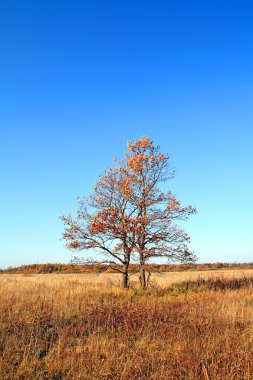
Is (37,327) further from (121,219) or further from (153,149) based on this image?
(153,149)

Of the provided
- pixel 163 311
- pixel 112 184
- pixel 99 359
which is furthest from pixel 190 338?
pixel 112 184

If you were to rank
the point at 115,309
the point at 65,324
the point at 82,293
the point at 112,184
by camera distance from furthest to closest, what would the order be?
the point at 112,184
the point at 82,293
the point at 115,309
the point at 65,324

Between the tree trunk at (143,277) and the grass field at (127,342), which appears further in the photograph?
the tree trunk at (143,277)

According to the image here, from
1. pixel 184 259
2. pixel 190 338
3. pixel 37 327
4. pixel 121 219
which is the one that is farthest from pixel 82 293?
pixel 190 338

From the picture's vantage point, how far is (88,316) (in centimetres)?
1021

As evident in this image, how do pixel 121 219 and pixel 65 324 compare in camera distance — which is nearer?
pixel 65 324

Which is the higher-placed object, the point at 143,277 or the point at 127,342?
the point at 143,277

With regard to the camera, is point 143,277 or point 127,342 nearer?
point 127,342

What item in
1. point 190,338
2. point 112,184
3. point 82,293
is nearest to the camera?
point 190,338

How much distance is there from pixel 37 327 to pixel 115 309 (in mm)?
3041

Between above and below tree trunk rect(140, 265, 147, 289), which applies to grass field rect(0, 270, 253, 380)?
below

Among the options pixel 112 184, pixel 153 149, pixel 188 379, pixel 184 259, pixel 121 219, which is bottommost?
pixel 188 379

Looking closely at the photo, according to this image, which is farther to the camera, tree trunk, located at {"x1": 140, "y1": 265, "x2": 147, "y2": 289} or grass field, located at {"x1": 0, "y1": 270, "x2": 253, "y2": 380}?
tree trunk, located at {"x1": 140, "y1": 265, "x2": 147, "y2": 289}

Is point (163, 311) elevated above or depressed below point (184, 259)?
below
